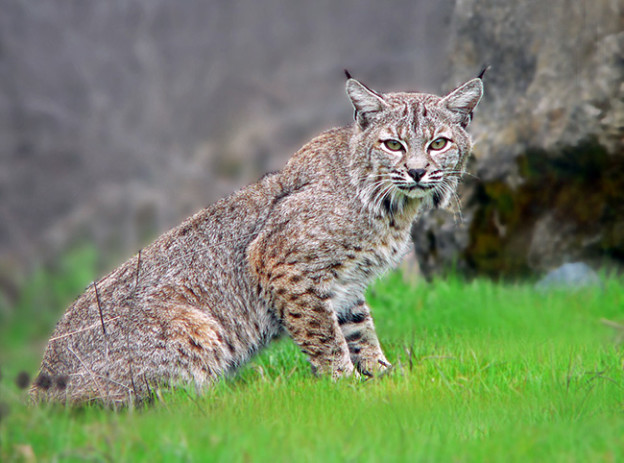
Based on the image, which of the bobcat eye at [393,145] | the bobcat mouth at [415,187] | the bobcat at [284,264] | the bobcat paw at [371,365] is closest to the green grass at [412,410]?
the bobcat paw at [371,365]

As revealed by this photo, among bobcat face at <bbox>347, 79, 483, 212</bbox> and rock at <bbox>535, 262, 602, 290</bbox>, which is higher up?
bobcat face at <bbox>347, 79, 483, 212</bbox>

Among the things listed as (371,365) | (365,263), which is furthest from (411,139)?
(371,365)

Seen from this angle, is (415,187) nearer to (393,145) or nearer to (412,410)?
(393,145)

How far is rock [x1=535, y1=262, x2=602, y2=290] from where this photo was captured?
7.02m

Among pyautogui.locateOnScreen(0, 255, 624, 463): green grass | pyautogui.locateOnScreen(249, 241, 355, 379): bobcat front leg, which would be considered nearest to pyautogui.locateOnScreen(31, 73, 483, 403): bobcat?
pyautogui.locateOnScreen(249, 241, 355, 379): bobcat front leg

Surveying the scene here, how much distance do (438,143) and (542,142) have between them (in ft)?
8.35

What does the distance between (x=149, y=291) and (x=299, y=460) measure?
214 cm

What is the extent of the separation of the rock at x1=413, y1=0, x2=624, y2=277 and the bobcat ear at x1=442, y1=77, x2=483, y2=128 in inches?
88.1

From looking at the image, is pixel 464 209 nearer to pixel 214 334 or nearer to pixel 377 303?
pixel 377 303

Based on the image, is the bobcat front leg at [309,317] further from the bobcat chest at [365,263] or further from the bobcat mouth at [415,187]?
the bobcat mouth at [415,187]

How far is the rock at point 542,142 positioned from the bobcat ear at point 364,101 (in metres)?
2.60

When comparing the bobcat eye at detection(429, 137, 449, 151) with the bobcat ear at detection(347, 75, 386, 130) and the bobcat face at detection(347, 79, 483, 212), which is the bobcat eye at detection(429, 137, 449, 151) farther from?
the bobcat ear at detection(347, 75, 386, 130)

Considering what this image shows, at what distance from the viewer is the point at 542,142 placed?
720 centimetres

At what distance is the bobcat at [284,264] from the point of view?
477 cm
